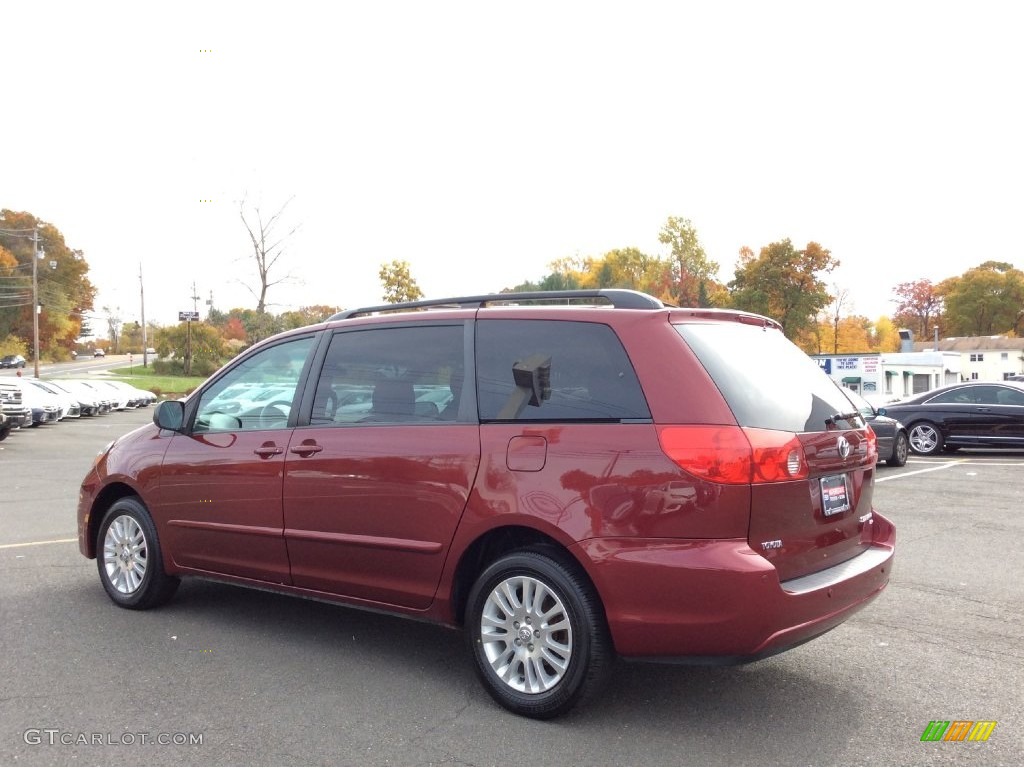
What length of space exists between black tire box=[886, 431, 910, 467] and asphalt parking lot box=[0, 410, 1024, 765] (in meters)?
9.34

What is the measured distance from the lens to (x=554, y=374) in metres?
4.25

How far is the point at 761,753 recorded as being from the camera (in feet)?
12.2

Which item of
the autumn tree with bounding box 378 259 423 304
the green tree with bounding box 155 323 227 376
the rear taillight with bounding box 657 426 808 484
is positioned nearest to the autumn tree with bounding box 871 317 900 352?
the autumn tree with bounding box 378 259 423 304

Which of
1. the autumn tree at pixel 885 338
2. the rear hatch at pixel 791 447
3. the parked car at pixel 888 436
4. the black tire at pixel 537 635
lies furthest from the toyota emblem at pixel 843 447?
the autumn tree at pixel 885 338

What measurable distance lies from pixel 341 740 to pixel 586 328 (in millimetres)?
2062


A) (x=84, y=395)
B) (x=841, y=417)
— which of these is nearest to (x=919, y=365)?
(x=84, y=395)

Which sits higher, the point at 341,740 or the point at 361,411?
the point at 361,411

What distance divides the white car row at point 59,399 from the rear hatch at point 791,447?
2153 centimetres

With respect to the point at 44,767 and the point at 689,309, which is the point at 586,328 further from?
the point at 44,767

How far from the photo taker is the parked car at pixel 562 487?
12.3 ft

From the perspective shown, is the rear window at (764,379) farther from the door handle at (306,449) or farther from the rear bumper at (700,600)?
the door handle at (306,449)

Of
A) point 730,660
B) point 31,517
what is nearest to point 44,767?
point 730,660

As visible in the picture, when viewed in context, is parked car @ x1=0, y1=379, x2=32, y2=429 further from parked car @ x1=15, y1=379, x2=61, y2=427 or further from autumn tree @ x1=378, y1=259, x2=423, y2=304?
autumn tree @ x1=378, y1=259, x2=423, y2=304

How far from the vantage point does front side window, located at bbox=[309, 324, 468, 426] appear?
4.61 meters
